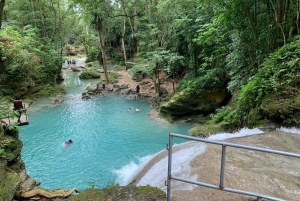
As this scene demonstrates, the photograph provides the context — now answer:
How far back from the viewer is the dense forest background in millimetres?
6906

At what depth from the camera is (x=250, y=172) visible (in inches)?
182

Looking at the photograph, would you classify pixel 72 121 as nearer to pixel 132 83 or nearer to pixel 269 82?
pixel 132 83

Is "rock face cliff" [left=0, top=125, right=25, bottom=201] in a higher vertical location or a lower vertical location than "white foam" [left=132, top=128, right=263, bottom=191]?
higher

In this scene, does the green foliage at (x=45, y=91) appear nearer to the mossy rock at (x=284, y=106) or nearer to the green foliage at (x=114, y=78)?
the green foliage at (x=114, y=78)

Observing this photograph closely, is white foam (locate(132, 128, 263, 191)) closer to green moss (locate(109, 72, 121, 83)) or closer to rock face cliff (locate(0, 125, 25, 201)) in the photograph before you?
rock face cliff (locate(0, 125, 25, 201))

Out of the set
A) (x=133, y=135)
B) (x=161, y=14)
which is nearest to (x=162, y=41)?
(x=161, y=14)

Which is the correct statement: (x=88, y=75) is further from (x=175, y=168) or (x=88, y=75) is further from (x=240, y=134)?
(x=175, y=168)

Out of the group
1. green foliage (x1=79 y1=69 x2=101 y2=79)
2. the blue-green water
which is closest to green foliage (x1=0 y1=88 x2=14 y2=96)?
the blue-green water

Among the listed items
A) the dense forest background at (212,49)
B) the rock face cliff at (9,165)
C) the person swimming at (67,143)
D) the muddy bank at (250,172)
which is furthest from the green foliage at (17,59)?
the muddy bank at (250,172)

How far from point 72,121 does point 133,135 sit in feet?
17.6

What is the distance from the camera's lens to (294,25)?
753 cm

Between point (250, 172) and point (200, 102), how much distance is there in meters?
10.6

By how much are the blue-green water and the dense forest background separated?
357 cm

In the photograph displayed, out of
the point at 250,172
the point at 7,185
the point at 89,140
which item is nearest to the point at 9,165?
the point at 7,185
